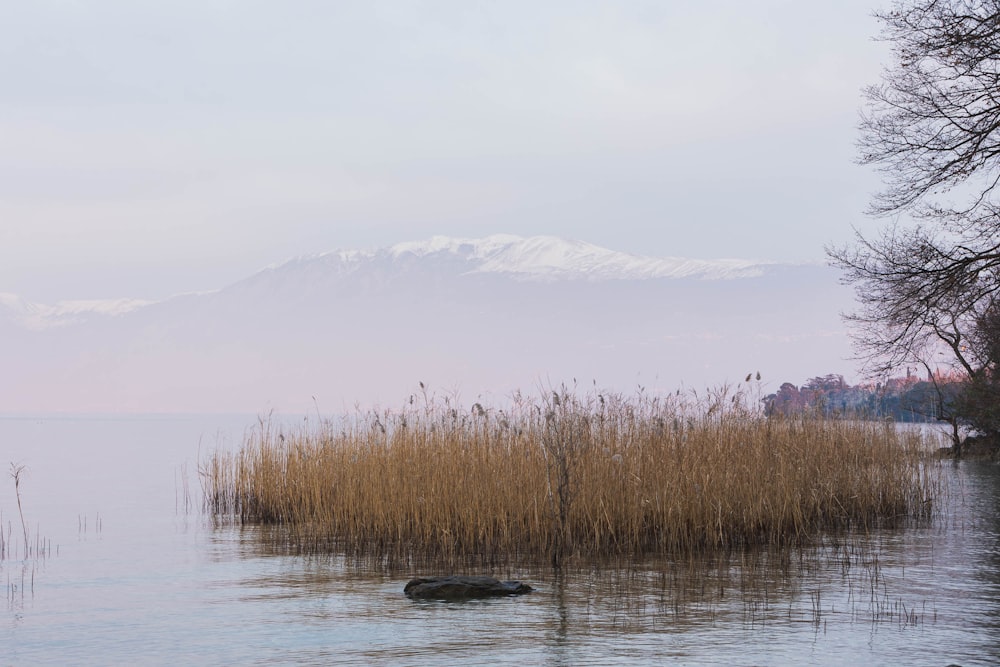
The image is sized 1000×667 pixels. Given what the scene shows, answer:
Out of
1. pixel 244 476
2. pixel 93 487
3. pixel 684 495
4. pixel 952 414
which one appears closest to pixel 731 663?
pixel 684 495

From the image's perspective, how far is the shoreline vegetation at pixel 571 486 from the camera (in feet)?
39.8

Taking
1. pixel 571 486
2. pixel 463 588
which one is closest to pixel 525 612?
pixel 463 588

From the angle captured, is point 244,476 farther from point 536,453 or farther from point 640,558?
point 640,558

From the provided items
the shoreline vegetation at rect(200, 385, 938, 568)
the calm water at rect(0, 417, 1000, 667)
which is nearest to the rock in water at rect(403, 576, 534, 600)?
the calm water at rect(0, 417, 1000, 667)

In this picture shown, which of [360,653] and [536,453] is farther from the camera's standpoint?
[536,453]

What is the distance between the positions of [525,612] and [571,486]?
343 centimetres

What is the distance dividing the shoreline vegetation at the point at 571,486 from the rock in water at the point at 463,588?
5.83ft

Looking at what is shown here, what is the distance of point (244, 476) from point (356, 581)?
7.67 metres

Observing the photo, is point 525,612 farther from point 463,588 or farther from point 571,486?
point 571,486

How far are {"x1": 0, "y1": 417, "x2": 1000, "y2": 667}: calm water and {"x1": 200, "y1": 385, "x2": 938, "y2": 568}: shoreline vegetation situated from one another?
93 cm

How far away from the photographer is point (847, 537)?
13758 millimetres

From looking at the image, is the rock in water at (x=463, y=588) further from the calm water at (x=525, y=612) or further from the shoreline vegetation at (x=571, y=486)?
the shoreline vegetation at (x=571, y=486)

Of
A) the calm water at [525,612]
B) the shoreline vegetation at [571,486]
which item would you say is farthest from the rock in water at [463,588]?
the shoreline vegetation at [571,486]

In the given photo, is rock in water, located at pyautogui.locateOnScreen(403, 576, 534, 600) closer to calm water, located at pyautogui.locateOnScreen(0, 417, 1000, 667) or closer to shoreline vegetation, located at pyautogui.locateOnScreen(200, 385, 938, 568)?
calm water, located at pyautogui.locateOnScreen(0, 417, 1000, 667)
